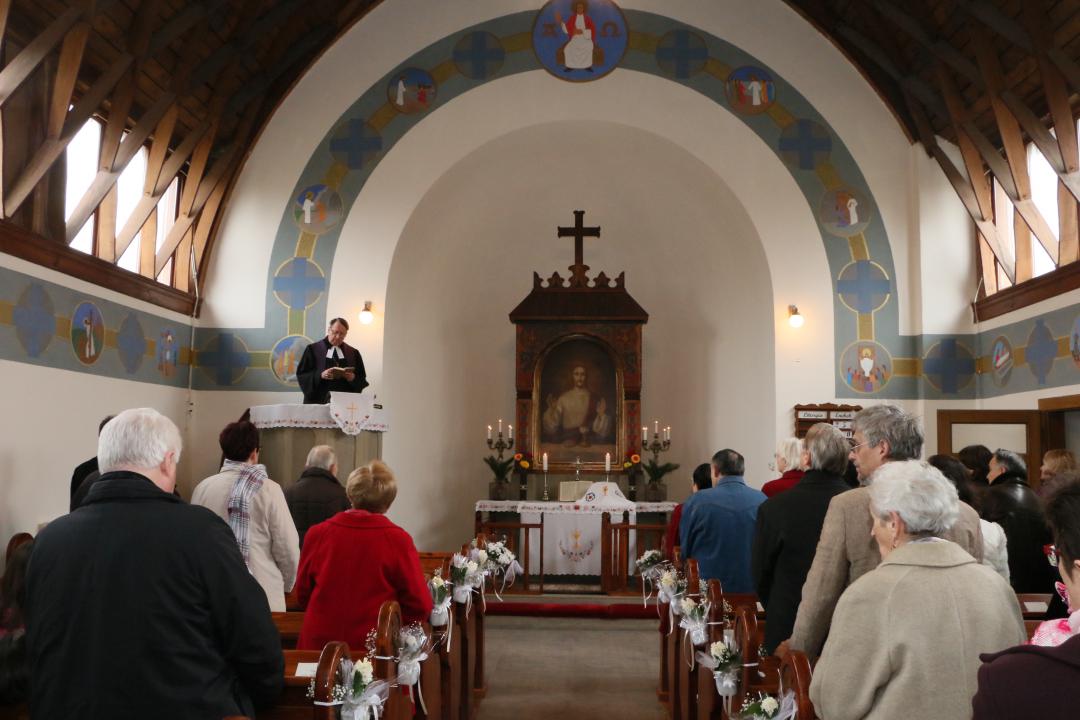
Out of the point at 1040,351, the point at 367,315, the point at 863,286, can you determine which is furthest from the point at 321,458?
the point at 863,286

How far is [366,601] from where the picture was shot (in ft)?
13.3

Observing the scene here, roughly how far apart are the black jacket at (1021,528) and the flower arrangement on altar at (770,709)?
107 inches

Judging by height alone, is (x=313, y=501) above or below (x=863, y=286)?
below

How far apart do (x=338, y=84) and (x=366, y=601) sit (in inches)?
345

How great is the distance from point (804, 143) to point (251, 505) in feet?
29.0

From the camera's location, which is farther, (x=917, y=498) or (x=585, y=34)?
(x=585, y=34)

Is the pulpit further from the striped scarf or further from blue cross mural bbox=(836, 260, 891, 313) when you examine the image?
blue cross mural bbox=(836, 260, 891, 313)

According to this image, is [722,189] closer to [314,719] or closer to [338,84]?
[338,84]

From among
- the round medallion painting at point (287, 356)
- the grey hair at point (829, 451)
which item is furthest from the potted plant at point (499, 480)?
the grey hair at point (829, 451)

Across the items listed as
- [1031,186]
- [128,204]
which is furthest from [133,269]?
[1031,186]

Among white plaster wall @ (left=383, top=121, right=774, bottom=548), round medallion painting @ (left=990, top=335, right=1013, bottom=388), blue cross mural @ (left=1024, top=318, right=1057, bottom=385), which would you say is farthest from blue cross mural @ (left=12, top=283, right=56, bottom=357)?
round medallion painting @ (left=990, top=335, right=1013, bottom=388)

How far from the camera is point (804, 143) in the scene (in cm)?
1130

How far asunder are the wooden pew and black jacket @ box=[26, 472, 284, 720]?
61.8 inches

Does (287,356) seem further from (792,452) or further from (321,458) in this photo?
(792,452)
